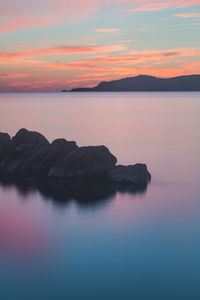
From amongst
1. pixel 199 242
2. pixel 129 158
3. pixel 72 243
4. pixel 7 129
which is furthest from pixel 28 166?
pixel 7 129

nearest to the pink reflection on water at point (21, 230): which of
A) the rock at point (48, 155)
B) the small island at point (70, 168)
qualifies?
the small island at point (70, 168)

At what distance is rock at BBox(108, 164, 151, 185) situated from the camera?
18.6 metres

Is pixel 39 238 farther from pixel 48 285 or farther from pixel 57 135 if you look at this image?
pixel 57 135

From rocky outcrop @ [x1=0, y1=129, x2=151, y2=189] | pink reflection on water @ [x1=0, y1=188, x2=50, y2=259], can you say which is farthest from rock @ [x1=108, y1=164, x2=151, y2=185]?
pink reflection on water @ [x1=0, y1=188, x2=50, y2=259]

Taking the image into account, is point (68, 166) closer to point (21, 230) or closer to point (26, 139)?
point (26, 139)

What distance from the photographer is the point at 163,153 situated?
93.3 ft

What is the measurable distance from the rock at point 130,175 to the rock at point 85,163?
69 cm

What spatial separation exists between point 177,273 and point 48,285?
10.6ft

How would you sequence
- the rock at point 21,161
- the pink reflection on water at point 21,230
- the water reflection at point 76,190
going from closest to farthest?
the pink reflection on water at point 21,230, the water reflection at point 76,190, the rock at point 21,161

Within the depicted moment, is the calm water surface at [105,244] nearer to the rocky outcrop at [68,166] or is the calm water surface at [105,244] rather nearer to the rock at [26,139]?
the rocky outcrop at [68,166]

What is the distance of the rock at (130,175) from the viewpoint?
18594 millimetres

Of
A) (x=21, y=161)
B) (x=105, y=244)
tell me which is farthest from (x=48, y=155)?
(x=105, y=244)

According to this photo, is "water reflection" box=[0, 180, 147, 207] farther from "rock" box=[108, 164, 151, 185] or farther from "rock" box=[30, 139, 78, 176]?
"rock" box=[30, 139, 78, 176]

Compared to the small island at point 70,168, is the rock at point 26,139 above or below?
above
